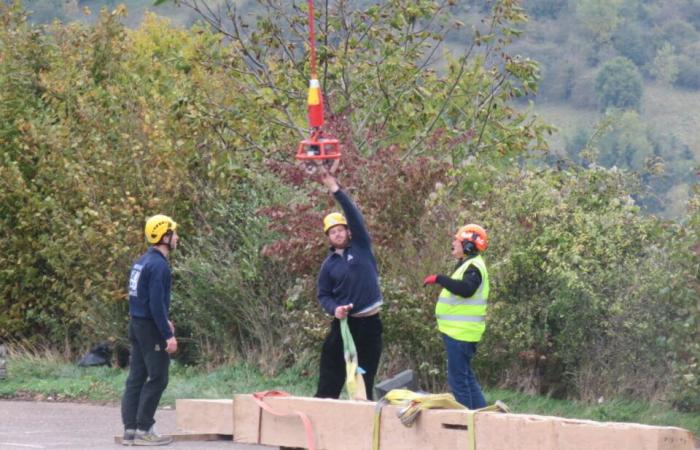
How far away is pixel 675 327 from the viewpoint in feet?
40.8

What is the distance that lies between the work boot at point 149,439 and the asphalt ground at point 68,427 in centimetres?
9

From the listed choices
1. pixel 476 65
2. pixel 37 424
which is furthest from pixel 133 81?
pixel 37 424

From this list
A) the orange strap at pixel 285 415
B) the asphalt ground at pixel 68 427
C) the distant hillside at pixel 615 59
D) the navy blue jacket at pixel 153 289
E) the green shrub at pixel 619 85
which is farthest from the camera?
the green shrub at pixel 619 85

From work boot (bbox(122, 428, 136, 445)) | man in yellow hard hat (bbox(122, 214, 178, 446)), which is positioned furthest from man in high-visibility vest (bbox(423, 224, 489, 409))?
work boot (bbox(122, 428, 136, 445))

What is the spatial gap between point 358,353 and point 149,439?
2010mm

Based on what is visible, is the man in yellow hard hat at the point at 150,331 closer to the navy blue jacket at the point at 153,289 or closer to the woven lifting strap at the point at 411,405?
the navy blue jacket at the point at 153,289

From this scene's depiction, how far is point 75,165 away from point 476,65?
21.7 feet

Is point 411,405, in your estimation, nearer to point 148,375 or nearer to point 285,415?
point 285,415

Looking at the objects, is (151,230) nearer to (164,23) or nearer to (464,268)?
(464,268)

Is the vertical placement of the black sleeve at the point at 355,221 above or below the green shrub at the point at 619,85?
below

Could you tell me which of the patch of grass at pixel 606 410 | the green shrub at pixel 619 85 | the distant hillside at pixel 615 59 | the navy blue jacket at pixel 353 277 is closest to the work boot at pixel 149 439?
the navy blue jacket at pixel 353 277

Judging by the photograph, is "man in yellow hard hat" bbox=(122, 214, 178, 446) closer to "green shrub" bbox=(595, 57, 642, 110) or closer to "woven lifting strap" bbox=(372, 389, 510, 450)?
"woven lifting strap" bbox=(372, 389, 510, 450)

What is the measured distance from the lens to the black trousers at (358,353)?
10570 millimetres

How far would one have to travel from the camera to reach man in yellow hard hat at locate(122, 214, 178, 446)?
11242 mm
